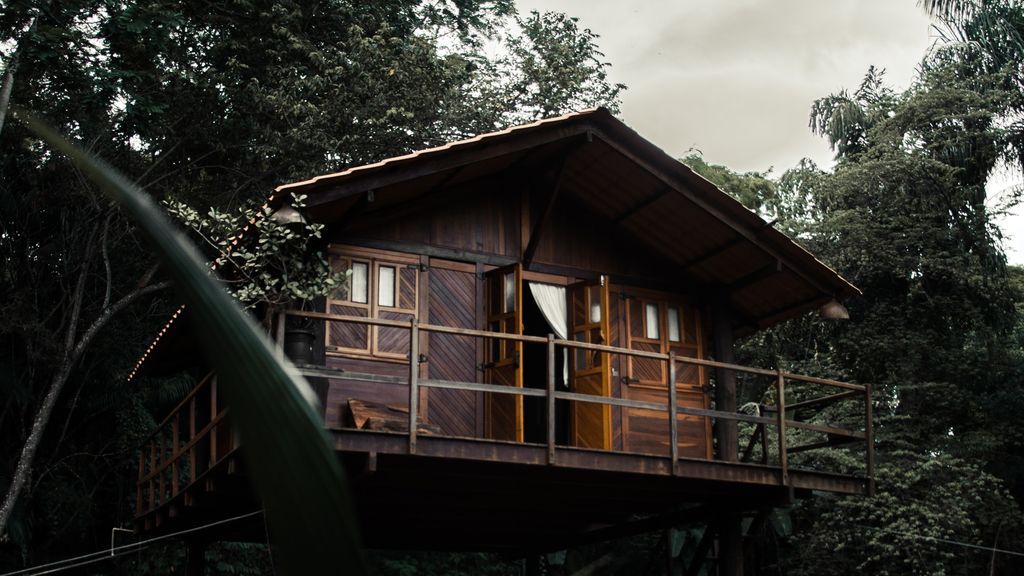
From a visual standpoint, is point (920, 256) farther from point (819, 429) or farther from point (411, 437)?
point (411, 437)

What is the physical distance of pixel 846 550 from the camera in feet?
59.8

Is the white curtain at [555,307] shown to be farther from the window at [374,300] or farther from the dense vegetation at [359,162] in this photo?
the dense vegetation at [359,162]

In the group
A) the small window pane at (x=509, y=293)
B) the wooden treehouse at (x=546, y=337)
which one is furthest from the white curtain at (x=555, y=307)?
the small window pane at (x=509, y=293)

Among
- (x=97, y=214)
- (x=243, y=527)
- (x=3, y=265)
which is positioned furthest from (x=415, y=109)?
(x=243, y=527)

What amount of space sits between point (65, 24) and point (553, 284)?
8368mm

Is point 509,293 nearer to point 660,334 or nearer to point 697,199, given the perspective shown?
point 660,334

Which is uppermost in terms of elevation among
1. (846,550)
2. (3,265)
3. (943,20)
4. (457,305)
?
(943,20)

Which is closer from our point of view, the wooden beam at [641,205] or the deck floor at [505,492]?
the deck floor at [505,492]

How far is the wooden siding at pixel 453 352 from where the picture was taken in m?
11.1

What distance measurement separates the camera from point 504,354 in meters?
11.4

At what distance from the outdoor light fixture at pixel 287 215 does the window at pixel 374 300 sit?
108 cm

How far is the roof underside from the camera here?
1071cm

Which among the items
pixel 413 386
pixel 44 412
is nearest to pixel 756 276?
pixel 413 386

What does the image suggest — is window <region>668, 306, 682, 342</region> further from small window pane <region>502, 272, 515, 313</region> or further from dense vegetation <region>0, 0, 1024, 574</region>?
dense vegetation <region>0, 0, 1024, 574</region>
